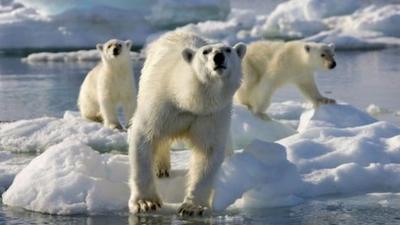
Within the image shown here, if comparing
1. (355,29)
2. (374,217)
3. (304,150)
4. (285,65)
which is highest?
(355,29)

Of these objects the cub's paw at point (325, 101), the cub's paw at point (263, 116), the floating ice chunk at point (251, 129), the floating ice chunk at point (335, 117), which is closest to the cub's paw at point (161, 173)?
the floating ice chunk at point (251, 129)

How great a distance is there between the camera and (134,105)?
751 centimetres

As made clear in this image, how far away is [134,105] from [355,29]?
1773 centimetres

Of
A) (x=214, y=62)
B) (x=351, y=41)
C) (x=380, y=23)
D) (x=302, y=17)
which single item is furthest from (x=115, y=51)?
(x=302, y=17)

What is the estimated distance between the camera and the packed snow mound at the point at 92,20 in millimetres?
23641

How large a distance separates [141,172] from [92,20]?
802 inches

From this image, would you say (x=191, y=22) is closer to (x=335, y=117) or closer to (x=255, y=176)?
(x=335, y=117)

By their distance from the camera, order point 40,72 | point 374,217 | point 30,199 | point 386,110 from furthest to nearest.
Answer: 1. point 40,72
2. point 386,110
3. point 30,199
4. point 374,217

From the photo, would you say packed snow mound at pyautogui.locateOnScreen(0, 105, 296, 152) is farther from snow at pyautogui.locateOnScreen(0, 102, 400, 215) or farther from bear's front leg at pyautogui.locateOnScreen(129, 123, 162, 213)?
bear's front leg at pyautogui.locateOnScreen(129, 123, 162, 213)

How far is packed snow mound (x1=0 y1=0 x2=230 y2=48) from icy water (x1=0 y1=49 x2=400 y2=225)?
2584mm

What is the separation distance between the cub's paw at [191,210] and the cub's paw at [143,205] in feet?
0.49

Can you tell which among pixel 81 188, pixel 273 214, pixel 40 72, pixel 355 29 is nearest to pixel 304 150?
pixel 273 214

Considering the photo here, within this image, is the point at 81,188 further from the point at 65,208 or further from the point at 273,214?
the point at 273,214

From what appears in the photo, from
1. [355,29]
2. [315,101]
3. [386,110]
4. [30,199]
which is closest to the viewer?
[30,199]
